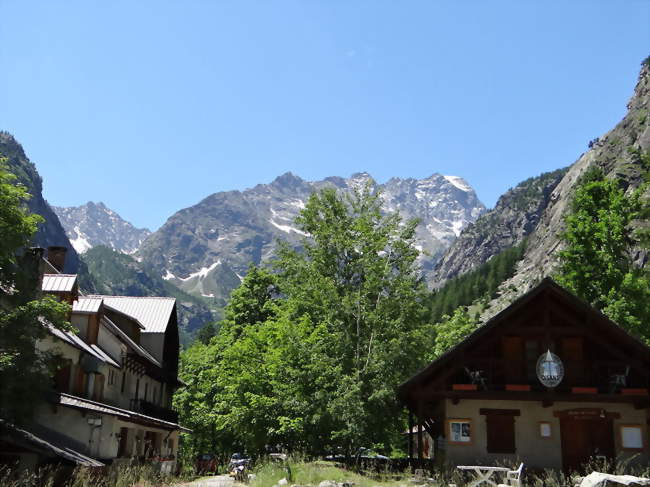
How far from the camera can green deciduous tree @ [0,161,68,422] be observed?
58.7 ft

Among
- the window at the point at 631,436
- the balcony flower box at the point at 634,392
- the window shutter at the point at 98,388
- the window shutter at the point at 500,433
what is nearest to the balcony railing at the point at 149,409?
the window shutter at the point at 98,388

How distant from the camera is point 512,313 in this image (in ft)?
80.5

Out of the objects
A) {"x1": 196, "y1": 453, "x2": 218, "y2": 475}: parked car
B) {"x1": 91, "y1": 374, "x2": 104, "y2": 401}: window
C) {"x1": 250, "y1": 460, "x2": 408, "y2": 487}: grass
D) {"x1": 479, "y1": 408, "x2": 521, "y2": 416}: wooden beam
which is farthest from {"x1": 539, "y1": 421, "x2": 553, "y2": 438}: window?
{"x1": 196, "y1": 453, "x2": 218, "y2": 475}: parked car

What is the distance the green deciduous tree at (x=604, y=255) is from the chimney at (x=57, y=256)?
27.9m

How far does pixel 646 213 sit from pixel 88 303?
25.7 metres

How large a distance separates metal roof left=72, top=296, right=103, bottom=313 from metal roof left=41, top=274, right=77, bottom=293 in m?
1.39

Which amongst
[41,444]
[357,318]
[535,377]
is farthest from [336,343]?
[41,444]

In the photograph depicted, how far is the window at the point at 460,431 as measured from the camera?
25.0 meters

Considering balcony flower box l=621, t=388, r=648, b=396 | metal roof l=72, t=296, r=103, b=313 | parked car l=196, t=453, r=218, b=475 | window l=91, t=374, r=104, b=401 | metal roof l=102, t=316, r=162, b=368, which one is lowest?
parked car l=196, t=453, r=218, b=475

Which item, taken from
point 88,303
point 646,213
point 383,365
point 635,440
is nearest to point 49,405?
point 88,303

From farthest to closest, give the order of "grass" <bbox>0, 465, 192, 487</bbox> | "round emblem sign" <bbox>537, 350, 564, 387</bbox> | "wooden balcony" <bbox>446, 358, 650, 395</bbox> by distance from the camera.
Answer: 1. "wooden balcony" <bbox>446, 358, 650, 395</bbox>
2. "round emblem sign" <bbox>537, 350, 564, 387</bbox>
3. "grass" <bbox>0, 465, 192, 487</bbox>

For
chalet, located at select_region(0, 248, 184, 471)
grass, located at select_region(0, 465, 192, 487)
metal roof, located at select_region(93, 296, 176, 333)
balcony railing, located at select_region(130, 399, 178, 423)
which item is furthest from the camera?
metal roof, located at select_region(93, 296, 176, 333)

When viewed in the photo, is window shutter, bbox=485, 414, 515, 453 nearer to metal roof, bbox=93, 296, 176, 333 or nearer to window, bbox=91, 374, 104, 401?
window, bbox=91, 374, 104, 401

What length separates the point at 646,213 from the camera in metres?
27.2
